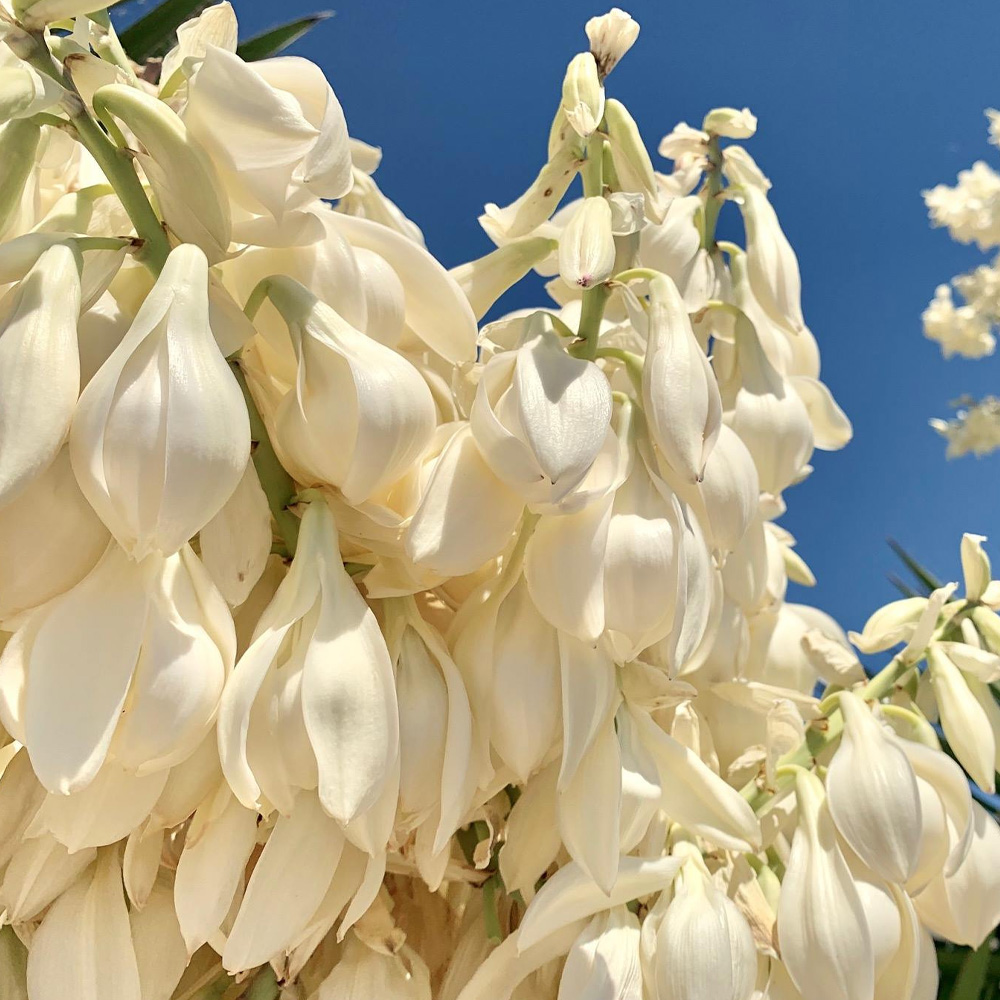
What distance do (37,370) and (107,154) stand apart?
64 millimetres

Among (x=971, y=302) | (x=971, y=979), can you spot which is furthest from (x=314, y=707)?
(x=971, y=302)

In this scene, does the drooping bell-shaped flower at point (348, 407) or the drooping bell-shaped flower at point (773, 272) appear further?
the drooping bell-shaped flower at point (773, 272)

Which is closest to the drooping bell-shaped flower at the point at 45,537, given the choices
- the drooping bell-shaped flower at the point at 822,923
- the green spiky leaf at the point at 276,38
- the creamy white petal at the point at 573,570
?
the creamy white petal at the point at 573,570

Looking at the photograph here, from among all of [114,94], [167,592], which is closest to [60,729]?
[167,592]

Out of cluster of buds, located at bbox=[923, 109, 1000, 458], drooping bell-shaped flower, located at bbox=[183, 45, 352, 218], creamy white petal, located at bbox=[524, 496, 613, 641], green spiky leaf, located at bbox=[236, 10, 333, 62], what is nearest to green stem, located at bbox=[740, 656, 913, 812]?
creamy white petal, located at bbox=[524, 496, 613, 641]

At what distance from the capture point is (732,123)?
0.41 meters

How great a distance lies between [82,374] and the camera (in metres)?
0.25

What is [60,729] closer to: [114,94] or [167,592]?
[167,592]

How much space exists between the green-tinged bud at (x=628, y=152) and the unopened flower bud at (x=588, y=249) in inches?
1.4

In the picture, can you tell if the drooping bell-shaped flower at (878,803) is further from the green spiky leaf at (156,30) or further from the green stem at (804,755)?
the green spiky leaf at (156,30)

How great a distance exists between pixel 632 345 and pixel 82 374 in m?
0.17

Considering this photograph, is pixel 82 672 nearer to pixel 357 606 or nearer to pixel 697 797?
pixel 357 606

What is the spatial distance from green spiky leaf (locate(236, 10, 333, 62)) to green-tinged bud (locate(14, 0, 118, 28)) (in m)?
0.32

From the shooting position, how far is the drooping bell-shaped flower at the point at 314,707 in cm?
23
